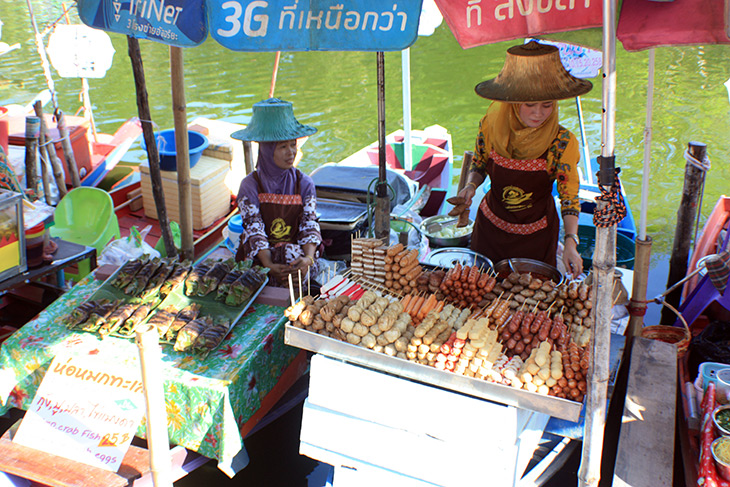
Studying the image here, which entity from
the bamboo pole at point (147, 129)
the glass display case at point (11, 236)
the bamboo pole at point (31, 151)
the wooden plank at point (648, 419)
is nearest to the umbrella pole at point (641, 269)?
the wooden plank at point (648, 419)

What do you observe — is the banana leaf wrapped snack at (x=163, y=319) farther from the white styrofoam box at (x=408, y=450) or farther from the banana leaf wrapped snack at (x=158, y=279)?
the white styrofoam box at (x=408, y=450)

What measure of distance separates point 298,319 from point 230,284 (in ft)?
2.35

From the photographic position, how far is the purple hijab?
12.8 feet

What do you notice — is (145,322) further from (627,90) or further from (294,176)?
(627,90)

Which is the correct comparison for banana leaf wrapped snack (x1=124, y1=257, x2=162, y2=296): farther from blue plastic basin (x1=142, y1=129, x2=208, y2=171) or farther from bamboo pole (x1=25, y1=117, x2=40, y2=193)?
bamboo pole (x1=25, y1=117, x2=40, y2=193)

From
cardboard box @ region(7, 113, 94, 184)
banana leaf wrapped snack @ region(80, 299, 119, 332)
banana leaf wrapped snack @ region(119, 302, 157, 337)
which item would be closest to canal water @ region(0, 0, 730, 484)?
cardboard box @ region(7, 113, 94, 184)

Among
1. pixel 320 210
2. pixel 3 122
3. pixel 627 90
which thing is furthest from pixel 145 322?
pixel 627 90

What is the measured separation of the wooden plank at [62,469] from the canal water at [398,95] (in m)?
7.20

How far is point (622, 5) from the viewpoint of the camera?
8.05 feet

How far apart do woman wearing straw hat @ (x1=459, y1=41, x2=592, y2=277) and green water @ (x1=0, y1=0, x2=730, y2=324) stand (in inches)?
202

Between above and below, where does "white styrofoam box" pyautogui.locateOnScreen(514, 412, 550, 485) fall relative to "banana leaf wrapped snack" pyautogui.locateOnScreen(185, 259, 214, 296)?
below

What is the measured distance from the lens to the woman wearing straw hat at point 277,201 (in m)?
3.86

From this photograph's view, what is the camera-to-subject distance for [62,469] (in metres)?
2.68

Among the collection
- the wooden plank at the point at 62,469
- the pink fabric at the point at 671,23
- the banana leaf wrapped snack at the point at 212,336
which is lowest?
the wooden plank at the point at 62,469
